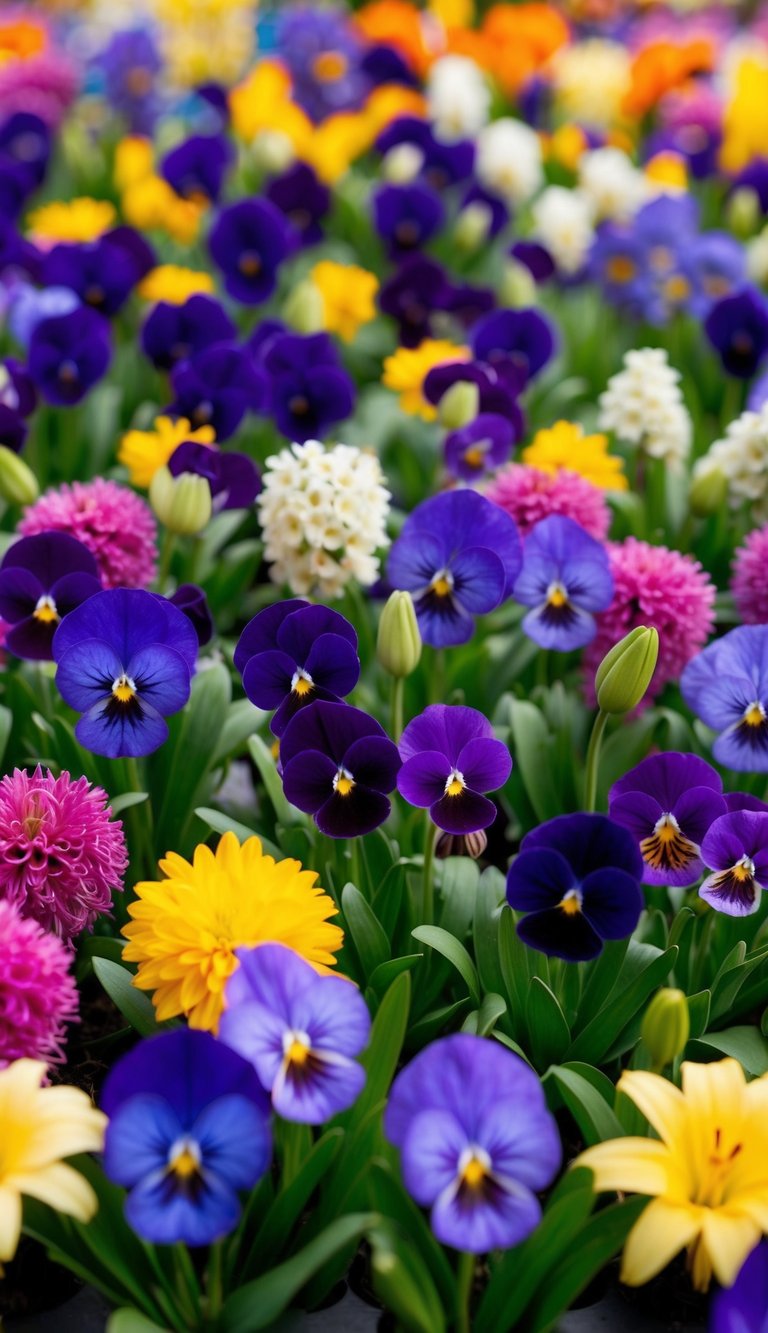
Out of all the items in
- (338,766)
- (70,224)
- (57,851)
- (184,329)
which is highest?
(70,224)

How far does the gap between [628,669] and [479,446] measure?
0.72 metres

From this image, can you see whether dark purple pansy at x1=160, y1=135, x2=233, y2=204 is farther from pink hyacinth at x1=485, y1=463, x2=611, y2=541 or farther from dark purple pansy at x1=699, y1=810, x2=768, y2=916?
dark purple pansy at x1=699, y1=810, x2=768, y2=916

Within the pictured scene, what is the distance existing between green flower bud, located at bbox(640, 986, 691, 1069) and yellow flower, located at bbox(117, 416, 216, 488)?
1083 mm

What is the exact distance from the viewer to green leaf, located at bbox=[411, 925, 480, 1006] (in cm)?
133

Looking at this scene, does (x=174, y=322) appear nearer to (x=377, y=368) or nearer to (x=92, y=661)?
(x=377, y=368)

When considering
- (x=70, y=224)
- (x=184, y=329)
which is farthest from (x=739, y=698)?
(x=70, y=224)

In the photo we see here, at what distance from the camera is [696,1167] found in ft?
3.47

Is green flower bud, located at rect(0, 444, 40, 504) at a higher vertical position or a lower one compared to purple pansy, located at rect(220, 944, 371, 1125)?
higher

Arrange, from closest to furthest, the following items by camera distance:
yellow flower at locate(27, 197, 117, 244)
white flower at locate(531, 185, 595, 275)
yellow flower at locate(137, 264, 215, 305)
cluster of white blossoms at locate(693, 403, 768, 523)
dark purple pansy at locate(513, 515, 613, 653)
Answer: dark purple pansy at locate(513, 515, 613, 653) → cluster of white blossoms at locate(693, 403, 768, 523) → yellow flower at locate(137, 264, 215, 305) → yellow flower at locate(27, 197, 117, 244) → white flower at locate(531, 185, 595, 275)

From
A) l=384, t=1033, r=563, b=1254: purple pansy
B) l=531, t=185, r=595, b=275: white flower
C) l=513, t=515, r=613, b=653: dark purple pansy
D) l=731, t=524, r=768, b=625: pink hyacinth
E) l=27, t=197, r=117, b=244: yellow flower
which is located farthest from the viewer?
l=531, t=185, r=595, b=275: white flower

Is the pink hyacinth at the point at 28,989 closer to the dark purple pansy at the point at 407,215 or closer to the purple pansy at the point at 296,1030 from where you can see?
the purple pansy at the point at 296,1030

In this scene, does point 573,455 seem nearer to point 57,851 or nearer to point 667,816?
point 667,816

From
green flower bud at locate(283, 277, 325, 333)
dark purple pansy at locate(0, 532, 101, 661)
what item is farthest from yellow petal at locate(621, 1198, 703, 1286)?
green flower bud at locate(283, 277, 325, 333)

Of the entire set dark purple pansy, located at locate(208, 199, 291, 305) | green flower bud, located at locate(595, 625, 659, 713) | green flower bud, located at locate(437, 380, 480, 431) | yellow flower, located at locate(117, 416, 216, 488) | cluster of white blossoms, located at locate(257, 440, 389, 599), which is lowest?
green flower bud, located at locate(595, 625, 659, 713)
